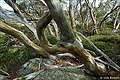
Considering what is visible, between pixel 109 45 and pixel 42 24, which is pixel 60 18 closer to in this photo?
pixel 42 24

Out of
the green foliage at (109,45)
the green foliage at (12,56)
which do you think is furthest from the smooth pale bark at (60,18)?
the green foliage at (12,56)

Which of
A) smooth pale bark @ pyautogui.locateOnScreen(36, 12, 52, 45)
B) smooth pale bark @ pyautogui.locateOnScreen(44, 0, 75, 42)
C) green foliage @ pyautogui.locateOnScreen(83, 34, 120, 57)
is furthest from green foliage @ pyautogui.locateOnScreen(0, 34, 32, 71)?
smooth pale bark @ pyautogui.locateOnScreen(44, 0, 75, 42)

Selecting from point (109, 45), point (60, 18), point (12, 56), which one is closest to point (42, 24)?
point (60, 18)

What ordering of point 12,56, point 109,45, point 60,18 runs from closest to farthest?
point 60,18
point 109,45
point 12,56

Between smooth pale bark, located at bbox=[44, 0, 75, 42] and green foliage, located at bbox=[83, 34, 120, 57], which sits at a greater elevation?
smooth pale bark, located at bbox=[44, 0, 75, 42]

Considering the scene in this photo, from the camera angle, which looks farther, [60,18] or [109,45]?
[109,45]

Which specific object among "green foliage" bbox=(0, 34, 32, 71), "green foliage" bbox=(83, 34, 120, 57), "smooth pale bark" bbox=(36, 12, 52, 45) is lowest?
"green foliage" bbox=(0, 34, 32, 71)

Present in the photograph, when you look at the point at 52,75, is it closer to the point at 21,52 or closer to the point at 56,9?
the point at 56,9

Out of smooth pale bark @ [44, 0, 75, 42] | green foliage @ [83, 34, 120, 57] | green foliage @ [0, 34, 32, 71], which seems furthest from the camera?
green foliage @ [0, 34, 32, 71]

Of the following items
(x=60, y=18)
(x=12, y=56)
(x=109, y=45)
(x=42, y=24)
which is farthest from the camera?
(x=12, y=56)

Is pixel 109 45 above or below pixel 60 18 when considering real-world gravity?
below

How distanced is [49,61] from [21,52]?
7.28ft

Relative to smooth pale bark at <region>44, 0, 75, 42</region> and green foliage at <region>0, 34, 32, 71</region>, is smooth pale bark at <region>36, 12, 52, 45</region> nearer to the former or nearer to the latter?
smooth pale bark at <region>44, 0, 75, 42</region>

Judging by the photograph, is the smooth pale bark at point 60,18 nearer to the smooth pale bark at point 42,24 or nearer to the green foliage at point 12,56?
the smooth pale bark at point 42,24
